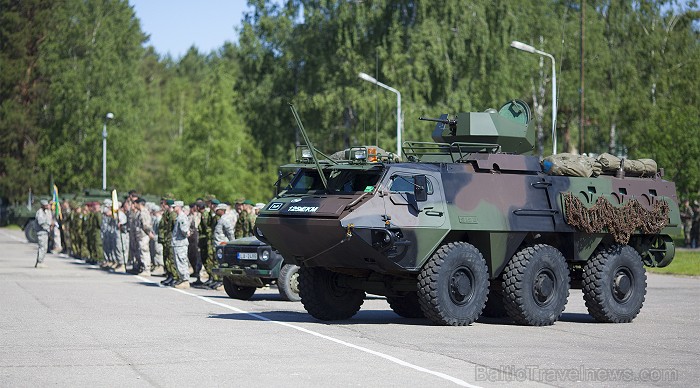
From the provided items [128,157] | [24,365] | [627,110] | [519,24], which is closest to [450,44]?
[519,24]

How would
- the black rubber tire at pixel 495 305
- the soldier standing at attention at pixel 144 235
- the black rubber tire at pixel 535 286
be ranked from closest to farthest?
the black rubber tire at pixel 535 286 → the black rubber tire at pixel 495 305 → the soldier standing at attention at pixel 144 235

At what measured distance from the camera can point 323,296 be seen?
18.7 metres

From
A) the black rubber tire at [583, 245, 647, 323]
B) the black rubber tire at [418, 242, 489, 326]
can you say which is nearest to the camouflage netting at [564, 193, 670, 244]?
the black rubber tire at [583, 245, 647, 323]

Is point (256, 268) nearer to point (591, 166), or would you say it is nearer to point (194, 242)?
point (194, 242)

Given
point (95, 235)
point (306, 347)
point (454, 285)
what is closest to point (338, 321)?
point (454, 285)

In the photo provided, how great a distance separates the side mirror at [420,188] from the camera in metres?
17.5

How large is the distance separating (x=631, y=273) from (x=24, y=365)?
9.91 metres

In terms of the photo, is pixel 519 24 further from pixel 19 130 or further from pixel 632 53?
pixel 19 130

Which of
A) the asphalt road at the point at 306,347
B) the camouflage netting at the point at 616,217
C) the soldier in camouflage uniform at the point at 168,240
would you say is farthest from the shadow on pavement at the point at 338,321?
the soldier in camouflage uniform at the point at 168,240

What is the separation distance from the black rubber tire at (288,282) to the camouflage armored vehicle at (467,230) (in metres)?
3.85

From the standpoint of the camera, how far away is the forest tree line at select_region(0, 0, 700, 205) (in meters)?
54.2

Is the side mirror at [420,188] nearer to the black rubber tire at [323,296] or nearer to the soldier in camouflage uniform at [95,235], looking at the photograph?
the black rubber tire at [323,296]

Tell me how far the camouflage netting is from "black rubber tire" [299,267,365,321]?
11.2 feet

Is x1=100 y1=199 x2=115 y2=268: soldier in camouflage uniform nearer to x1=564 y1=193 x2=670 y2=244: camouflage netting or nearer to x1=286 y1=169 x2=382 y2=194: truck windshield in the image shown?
x1=286 y1=169 x2=382 y2=194: truck windshield
